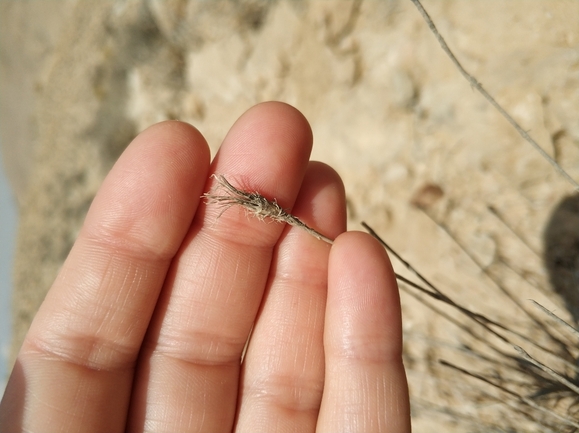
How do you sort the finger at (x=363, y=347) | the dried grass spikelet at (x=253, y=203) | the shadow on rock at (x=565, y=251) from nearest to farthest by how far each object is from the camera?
the finger at (x=363, y=347) < the dried grass spikelet at (x=253, y=203) < the shadow on rock at (x=565, y=251)

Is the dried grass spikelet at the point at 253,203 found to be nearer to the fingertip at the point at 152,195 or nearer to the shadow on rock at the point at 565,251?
the fingertip at the point at 152,195

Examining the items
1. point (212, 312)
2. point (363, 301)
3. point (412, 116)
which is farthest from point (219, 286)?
point (412, 116)

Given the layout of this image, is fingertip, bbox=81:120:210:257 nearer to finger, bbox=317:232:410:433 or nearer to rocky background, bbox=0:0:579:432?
finger, bbox=317:232:410:433

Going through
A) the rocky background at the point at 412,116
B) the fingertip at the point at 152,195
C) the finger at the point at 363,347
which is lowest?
the finger at the point at 363,347

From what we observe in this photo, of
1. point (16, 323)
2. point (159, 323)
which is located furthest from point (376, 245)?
point (16, 323)

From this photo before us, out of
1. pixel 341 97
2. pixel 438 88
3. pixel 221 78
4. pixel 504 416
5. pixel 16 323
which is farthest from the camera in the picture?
pixel 16 323

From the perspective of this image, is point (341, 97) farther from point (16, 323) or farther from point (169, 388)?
point (16, 323)

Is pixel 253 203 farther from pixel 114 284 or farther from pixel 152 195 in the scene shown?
pixel 114 284

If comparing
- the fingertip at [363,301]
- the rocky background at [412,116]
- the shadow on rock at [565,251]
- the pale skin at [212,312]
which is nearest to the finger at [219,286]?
the pale skin at [212,312]
